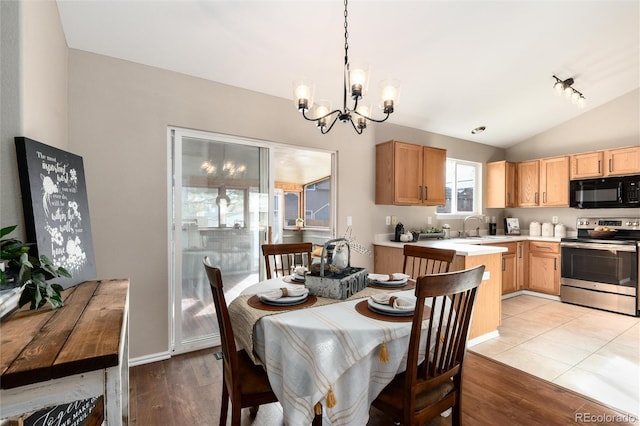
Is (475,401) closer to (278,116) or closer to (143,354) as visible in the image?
(143,354)

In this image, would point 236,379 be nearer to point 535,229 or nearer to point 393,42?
point 393,42

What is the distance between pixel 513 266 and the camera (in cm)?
471

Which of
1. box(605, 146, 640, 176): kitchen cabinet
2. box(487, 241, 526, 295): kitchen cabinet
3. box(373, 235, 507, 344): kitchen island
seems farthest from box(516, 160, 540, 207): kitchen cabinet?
box(373, 235, 507, 344): kitchen island

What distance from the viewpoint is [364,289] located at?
1.91 metres

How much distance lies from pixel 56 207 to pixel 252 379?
130cm

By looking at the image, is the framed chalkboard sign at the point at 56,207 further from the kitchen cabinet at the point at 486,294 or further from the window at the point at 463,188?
the window at the point at 463,188

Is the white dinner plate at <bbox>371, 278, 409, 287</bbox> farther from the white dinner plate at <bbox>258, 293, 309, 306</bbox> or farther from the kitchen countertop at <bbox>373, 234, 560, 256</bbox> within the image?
the kitchen countertop at <bbox>373, 234, 560, 256</bbox>

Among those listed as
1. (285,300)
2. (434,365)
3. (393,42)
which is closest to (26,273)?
(285,300)

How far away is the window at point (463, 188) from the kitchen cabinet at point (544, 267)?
3.48 ft

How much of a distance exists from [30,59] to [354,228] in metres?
3.12

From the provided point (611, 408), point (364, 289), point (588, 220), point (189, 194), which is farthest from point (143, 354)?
point (588, 220)

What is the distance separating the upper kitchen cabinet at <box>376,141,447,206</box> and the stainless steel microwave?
2192 millimetres

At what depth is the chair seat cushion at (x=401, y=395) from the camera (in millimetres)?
1309
